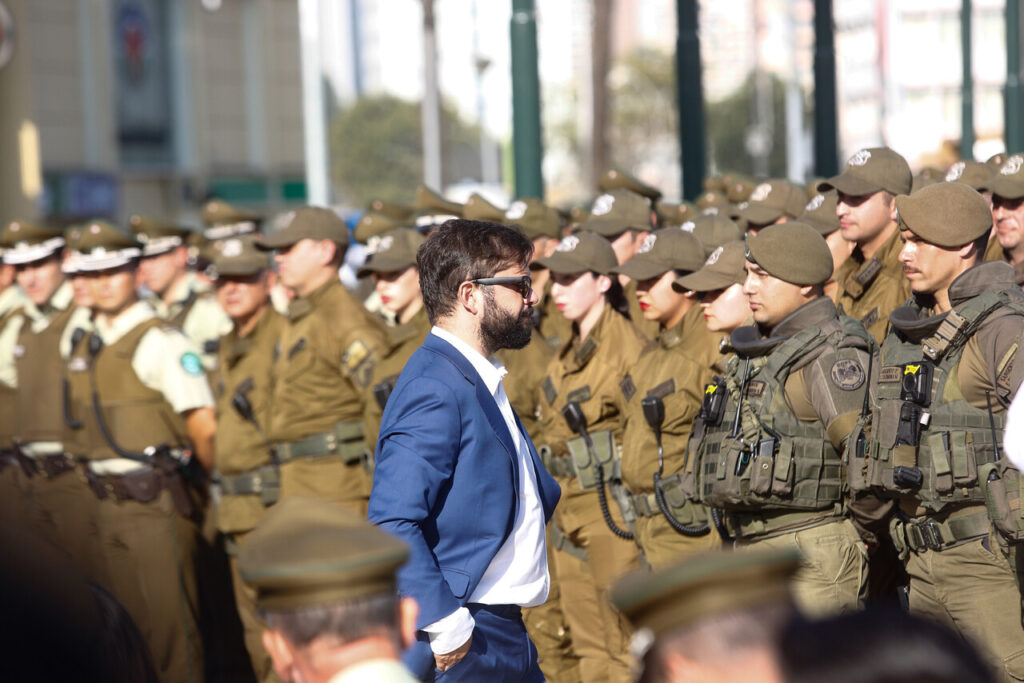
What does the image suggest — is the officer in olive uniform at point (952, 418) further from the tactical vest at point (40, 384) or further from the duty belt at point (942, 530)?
the tactical vest at point (40, 384)

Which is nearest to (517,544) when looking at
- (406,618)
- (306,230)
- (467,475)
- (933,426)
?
(467,475)

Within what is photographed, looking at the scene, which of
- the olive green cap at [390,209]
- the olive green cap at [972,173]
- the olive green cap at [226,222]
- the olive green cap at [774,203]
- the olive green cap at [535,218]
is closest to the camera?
the olive green cap at [972,173]

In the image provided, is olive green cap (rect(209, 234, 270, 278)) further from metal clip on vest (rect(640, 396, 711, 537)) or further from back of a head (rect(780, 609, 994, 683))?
back of a head (rect(780, 609, 994, 683))

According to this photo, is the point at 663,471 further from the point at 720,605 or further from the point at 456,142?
the point at 456,142

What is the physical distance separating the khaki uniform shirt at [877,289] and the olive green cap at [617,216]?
162 centimetres

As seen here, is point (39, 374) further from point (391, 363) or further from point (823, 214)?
point (823, 214)

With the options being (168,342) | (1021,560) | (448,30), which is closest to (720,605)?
(1021,560)

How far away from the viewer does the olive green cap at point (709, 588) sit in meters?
2.30

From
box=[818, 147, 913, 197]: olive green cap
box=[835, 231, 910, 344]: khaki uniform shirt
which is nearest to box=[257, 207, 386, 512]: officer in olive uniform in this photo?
box=[835, 231, 910, 344]: khaki uniform shirt

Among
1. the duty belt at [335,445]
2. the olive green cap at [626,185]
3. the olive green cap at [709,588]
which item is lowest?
the duty belt at [335,445]

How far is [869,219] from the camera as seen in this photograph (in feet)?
23.9

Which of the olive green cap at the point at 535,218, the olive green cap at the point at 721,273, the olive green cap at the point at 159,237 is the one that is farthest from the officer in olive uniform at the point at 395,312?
the olive green cap at the point at 159,237

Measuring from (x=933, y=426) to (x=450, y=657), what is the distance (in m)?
2.12

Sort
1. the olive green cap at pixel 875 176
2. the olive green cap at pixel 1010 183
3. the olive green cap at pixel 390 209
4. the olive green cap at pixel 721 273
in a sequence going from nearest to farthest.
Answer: the olive green cap at pixel 721 273 → the olive green cap at pixel 1010 183 → the olive green cap at pixel 875 176 → the olive green cap at pixel 390 209
